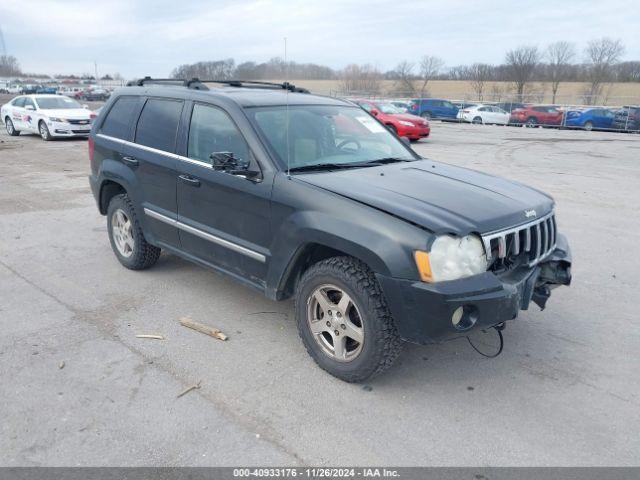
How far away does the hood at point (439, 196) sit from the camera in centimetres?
317

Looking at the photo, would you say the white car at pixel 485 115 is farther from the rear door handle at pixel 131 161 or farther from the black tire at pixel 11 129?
the rear door handle at pixel 131 161

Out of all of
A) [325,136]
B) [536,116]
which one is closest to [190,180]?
[325,136]

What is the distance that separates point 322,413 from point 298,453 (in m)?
0.38

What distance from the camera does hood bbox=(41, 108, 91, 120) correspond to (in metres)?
18.0

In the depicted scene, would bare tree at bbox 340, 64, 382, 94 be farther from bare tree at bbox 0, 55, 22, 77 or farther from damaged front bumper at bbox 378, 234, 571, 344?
bare tree at bbox 0, 55, 22, 77

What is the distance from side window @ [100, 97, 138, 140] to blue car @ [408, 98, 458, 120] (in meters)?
33.2

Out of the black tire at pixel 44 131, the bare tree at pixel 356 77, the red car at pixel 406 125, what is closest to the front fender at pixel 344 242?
the bare tree at pixel 356 77

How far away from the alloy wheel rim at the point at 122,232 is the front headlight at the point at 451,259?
3336 mm

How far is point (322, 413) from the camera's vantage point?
3.15m

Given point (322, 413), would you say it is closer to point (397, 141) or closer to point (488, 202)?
point (488, 202)

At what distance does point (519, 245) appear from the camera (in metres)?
3.46

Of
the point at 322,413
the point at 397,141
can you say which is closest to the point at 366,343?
the point at 322,413

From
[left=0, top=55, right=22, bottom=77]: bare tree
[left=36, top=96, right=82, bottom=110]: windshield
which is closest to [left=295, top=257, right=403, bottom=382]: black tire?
[left=36, top=96, right=82, bottom=110]: windshield

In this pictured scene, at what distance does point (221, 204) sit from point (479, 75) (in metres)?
64.2
